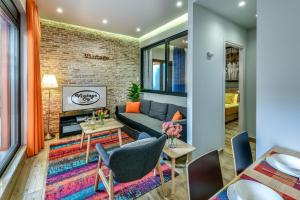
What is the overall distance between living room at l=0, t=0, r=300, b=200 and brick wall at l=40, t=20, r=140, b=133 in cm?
3

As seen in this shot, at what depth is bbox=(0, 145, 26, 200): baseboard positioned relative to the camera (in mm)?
1744

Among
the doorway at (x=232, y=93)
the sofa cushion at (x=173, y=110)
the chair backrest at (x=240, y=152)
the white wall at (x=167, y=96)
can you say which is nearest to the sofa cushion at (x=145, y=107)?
the white wall at (x=167, y=96)

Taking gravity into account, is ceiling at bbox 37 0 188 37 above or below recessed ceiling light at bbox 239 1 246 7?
above

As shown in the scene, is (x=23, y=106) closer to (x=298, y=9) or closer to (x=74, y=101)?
(x=74, y=101)

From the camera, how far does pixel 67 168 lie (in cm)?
256

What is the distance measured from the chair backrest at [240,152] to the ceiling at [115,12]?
2.81 meters

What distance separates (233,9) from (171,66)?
2.06 metres

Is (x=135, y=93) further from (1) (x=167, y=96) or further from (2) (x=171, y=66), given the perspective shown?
(2) (x=171, y=66)

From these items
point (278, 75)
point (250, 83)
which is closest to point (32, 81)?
point (278, 75)

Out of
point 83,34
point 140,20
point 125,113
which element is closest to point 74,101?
point 125,113

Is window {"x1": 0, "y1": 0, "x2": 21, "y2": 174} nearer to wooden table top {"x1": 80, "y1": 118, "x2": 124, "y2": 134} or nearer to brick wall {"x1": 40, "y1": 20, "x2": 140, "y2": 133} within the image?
wooden table top {"x1": 80, "y1": 118, "x2": 124, "y2": 134}

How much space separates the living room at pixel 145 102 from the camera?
1573mm

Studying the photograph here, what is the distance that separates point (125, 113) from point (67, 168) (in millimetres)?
2364

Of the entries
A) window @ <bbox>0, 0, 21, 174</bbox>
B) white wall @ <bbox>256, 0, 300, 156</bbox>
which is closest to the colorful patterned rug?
window @ <bbox>0, 0, 21, 174</bbox>
